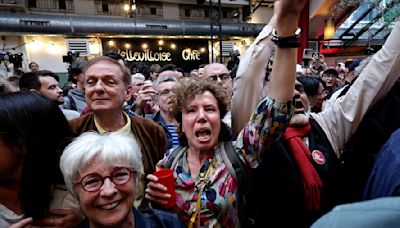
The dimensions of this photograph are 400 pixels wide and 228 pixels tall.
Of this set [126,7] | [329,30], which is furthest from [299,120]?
[126,7]

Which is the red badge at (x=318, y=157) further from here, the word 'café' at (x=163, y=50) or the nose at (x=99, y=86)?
the word 'café' at (x=163, y=50)

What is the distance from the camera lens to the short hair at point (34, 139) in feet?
3.26

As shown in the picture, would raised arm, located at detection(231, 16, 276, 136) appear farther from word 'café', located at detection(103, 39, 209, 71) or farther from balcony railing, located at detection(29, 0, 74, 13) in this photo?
balcony railing, located at detection(29, 0, 74, 13)

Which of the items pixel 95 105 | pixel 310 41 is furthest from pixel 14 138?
pixel 310 41

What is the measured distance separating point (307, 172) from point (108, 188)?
852mm

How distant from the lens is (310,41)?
1431cm

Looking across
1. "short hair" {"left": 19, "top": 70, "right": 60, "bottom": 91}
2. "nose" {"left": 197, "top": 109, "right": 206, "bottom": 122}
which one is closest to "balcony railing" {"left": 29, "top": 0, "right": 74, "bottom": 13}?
"short hair" {"left": 19, "top": 70, "right": 60, "bottom": 91}

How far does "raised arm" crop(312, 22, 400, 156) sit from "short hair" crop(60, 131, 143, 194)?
96 cm

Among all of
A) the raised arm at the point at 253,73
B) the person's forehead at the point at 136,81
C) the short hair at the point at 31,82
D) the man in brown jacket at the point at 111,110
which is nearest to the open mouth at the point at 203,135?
the raised arm at the point at 253,73

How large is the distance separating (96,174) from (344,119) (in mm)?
1114

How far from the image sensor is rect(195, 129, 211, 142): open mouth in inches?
50.8

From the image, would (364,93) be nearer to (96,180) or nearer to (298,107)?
(298,107)

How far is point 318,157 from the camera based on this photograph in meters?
1.30

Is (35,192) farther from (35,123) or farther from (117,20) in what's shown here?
(117,20)
